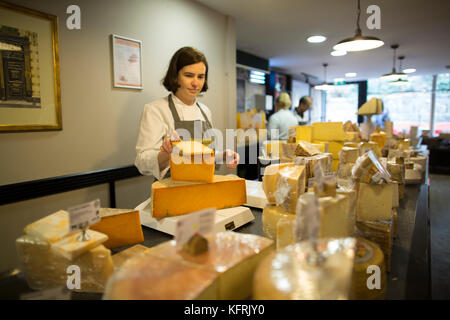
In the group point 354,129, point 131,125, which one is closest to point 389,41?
point 354,129

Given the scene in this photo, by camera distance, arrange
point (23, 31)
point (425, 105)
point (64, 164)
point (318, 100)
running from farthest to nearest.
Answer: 1. point (318, 100)
2. point (425, 105)
3. point (64, 164)
4. point (23, 31)

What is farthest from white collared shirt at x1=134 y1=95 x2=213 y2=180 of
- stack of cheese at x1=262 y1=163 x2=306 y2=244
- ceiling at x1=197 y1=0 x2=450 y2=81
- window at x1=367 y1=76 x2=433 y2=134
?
window at x1=367 y1=76 x2=433 y2=134

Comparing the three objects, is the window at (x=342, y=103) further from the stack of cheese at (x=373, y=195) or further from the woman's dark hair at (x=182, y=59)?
the stack of cheese at (x=373, y=195)

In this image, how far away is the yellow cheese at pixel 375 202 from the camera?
987 millimetres

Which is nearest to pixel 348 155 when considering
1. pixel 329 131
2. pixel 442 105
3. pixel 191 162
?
pixel 191 162

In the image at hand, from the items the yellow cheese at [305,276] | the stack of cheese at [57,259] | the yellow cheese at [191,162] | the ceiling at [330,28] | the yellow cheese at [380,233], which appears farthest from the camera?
the ceiling at [330,28]

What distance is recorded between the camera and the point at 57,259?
0.75 meters

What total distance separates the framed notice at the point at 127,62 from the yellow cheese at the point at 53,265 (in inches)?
85.0

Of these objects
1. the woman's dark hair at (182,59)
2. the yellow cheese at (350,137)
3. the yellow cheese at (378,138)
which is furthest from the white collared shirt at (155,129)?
the yellow cheese at (378,138)

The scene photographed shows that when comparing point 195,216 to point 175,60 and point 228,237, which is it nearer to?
point 228,237

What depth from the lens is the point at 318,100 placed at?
477 inches

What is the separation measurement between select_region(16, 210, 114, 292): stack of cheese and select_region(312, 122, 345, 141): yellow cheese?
73.7 inches

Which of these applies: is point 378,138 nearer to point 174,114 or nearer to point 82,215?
point 174,114

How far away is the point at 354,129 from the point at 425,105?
1068cm
